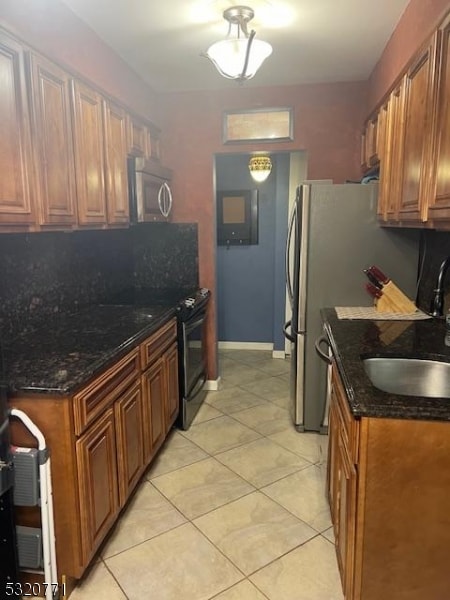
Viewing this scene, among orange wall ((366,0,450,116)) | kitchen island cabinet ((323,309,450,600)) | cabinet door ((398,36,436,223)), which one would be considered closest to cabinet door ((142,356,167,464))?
kitchen island cabinet ((323,309,450,600))

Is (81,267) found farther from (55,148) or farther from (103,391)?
(103,391)

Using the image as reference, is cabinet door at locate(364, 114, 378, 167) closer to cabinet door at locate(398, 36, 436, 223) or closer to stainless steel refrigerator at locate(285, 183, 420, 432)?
stainless steel refrigerator at locate(285, 183, 420, 432)

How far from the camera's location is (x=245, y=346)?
5043 millimetres

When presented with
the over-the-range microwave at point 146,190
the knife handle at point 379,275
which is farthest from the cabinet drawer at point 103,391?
the knife handle at point 379,275

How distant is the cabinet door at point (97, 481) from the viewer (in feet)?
5.50

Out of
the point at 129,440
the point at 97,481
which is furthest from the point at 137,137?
the point at 97,481

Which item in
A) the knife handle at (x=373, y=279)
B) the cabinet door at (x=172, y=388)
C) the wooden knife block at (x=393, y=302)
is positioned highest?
the knife handle at (x=373, y=279)

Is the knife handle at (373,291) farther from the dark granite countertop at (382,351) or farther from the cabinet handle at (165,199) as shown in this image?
the cabinet handle at (165,199)

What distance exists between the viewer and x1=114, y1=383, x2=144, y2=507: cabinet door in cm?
203

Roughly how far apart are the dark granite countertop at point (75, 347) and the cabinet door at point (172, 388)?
0.27m

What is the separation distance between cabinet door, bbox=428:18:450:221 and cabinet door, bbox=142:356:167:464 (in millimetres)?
1645

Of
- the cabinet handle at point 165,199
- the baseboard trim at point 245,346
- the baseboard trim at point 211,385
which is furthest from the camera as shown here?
the baseboard trim at point 245,346

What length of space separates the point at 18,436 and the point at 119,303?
155 cm

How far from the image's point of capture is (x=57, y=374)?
1.65 meters
